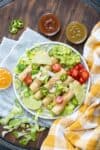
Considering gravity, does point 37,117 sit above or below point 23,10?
below

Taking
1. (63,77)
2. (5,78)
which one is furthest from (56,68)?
(5,78)

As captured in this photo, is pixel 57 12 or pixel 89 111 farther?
pixel 57 12

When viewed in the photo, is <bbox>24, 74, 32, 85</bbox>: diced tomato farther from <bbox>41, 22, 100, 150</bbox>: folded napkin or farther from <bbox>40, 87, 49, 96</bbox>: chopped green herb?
<bbox>41, 22, 100, 150</bbox>: folded napkin

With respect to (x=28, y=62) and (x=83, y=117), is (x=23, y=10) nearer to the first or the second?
(x=28, y=62)

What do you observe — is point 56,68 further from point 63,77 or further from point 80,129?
point 80,129

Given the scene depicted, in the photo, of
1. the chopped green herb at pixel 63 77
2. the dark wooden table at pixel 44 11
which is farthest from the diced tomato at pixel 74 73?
the dark wooden table at pixel 44 11

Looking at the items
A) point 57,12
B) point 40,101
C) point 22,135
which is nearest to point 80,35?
point 57,12

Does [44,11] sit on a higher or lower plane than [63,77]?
higher
